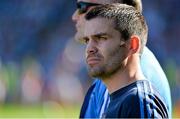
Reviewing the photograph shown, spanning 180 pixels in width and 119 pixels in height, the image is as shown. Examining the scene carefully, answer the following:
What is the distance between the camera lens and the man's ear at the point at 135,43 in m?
2.86

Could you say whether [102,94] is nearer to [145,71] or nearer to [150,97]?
[145,71]

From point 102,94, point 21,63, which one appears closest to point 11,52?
point 21,63

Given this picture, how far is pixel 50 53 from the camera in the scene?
46.8ft

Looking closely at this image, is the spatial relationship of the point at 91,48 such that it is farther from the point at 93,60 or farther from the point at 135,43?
the point at 135,43

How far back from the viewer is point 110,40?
2854 millimetres

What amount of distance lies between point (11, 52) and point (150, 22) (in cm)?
316

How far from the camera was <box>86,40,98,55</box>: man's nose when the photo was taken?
2807 millimetres

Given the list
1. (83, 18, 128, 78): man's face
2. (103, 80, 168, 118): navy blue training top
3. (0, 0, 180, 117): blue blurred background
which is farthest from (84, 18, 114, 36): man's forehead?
(0, 0, 180, 117): blue blurred background

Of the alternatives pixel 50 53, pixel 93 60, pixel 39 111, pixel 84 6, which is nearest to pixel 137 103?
pixel 93 60

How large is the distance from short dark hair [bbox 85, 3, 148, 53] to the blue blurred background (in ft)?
33.2

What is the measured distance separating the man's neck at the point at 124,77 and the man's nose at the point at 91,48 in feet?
0.44

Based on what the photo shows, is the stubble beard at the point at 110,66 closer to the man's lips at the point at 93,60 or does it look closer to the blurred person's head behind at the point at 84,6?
the man's lips at the point at 93,60

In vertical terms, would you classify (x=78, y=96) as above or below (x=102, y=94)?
above

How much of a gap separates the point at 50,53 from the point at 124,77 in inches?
454
